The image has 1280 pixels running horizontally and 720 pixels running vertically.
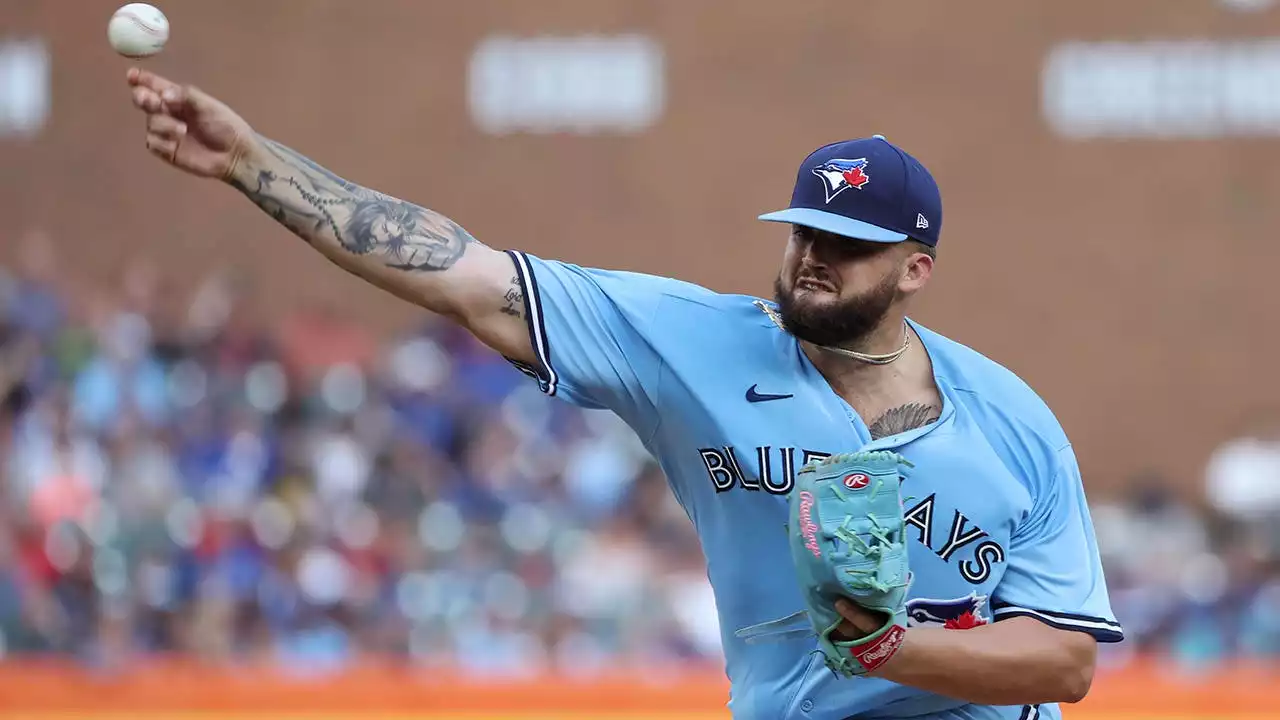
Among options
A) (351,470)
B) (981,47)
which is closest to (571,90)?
(981,47)

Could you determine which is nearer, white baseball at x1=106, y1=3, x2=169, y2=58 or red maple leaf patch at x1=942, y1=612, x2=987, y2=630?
white baseball at x1=106, y1=3, x2=169, y2=58

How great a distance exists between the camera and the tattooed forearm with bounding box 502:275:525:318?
3.67 m

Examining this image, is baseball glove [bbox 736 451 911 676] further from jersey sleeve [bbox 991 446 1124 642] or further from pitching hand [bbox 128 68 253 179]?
pitching hand [bbox 128 68 253 179]

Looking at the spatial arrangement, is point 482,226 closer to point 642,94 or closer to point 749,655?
point 642,94

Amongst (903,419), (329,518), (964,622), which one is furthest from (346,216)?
(329,518)

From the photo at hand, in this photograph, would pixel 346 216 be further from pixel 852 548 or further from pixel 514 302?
pixel 852 548

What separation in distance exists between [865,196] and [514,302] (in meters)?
0.83

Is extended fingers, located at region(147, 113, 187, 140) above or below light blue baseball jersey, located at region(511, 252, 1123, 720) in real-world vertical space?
above

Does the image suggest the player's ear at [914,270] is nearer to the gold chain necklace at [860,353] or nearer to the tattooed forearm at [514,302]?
the gold chain necklace at [860,353]

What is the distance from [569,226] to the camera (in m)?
15.5

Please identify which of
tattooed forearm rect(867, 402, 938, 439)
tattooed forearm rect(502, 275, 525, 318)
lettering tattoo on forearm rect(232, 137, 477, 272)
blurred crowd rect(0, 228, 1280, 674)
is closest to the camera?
lettering tattoo on forearm rect(232, 137, 477, 272)

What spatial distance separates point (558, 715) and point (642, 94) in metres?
8.33

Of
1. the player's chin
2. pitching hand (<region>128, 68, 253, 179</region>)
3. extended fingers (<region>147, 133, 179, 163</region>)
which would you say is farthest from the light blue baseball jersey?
extended fingers (<region>147, 133, 179, 163</region>)

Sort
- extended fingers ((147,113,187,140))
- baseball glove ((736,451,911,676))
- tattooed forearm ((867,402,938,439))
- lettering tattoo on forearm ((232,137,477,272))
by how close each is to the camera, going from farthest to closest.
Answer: tattooed forearm ((867,402,938,439)) → lettering tattoo on forearm ((232,137,477,272)) → extended fingers ((147,113,187,140)) → baseball glove ((736,451,911,676))
